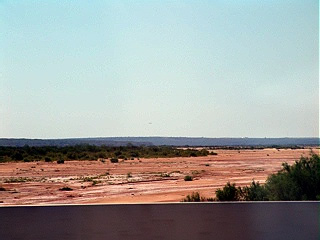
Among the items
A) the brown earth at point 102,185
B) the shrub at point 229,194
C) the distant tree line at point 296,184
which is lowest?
the brown earth at point 102,185

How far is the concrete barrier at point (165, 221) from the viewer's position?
570 cm

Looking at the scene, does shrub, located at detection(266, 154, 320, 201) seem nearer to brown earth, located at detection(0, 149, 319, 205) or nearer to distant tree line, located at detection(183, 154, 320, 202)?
distant tree line, located at detection(183, 154, 320, 202)

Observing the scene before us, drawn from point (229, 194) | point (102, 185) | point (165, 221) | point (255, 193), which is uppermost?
point (165, 221)

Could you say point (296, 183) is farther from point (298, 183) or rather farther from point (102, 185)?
point (102, 185)

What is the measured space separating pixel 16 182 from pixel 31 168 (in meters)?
9.64

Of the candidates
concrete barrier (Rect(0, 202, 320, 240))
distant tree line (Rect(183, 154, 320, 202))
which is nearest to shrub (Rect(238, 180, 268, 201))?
distant tree line (Rect(183, 154, 320, 202))

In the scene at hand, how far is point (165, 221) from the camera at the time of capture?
229 inches

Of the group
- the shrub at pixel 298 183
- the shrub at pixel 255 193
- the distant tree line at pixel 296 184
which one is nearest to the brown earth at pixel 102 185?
the shrub at pixel 255 193

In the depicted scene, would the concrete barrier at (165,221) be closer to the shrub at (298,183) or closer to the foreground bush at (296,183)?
the foreground bush at (296,183)

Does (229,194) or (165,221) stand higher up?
(165,221)

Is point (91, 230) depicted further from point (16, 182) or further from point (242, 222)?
point (16, 182)

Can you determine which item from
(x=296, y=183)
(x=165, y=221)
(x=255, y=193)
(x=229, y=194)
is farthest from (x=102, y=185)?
(x=165, y=221)

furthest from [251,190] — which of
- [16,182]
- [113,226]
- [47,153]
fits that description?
[47,153]

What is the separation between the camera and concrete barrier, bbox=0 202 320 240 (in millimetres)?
5699
